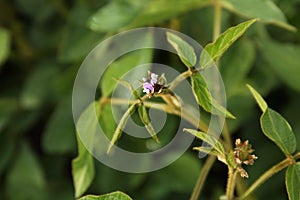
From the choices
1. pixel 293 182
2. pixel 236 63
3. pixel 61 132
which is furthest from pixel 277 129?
pixel 61 132

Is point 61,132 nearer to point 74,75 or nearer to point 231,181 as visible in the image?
point 74,75

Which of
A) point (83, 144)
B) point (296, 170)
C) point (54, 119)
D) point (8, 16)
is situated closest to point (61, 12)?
point (8, 16)

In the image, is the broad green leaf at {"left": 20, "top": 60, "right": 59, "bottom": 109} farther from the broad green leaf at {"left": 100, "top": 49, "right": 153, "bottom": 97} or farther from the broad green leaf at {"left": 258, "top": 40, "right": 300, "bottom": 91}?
the broad green leaf at {"left": 258, "top": 40, "right": 300, "bottom": 91}

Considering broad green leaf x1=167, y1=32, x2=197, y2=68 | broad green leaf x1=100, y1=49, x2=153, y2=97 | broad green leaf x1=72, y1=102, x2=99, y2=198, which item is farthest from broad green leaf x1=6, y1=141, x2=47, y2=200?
broad green leaf x1=167, y1=32, x2=197, y2=68

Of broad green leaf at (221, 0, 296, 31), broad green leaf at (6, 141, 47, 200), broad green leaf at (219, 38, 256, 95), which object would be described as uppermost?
broad green leaf at (6, 141, 47, 200)

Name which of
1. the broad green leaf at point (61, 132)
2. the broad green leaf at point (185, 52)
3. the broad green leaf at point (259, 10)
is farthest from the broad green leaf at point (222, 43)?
the broad green leaf at point (61, 132)

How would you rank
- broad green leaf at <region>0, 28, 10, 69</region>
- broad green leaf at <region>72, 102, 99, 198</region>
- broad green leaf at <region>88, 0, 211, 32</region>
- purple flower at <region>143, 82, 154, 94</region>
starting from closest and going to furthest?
purple flower at <region>143, 82, 154, 94</region> < broad green leaf at <region>72, 102, 99, 198</region> < broad green leaf at <region>88, 0, 211, 32</region> < broad green leaf at <region>0, 28, 10, 69</region>

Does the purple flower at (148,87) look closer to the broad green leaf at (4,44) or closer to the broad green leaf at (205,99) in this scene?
the broad green leaf at (205,99)
